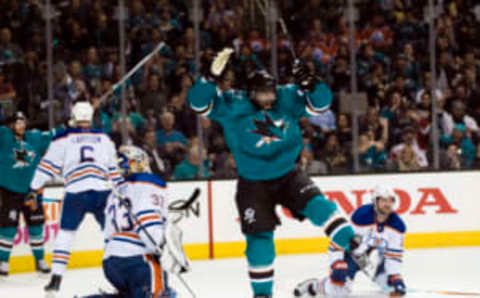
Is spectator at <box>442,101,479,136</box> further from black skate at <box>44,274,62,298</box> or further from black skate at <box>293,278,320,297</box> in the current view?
black skate at <box>44,274,62,298</box>

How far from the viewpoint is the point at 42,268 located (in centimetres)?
758

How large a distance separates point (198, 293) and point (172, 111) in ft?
9.27

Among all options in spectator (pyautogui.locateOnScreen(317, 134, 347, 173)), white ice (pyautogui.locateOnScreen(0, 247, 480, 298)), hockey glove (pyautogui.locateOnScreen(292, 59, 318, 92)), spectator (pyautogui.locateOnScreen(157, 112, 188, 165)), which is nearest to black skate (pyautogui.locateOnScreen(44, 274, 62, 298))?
white ice (pyautogui.locateOnScreen(0, 247, 480, 298))

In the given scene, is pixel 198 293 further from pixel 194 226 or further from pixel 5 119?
pixel 5 119

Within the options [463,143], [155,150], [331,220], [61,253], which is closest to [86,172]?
[61,253]

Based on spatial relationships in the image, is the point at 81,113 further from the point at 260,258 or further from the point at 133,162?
the point at 260,258

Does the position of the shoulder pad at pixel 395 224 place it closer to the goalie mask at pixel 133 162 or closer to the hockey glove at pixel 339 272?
the hockey glove at pixel 339 272

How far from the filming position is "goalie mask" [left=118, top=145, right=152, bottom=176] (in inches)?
182

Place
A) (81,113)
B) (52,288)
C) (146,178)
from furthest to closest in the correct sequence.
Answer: (81,113) < (52,288) < (146,178)

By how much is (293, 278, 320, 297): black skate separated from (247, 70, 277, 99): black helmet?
1.51 m

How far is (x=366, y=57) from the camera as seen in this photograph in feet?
31.3

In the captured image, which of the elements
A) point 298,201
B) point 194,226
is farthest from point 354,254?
point 194,226

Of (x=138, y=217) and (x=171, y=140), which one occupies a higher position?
(x=171, y=140)

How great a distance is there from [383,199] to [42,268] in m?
3.18
